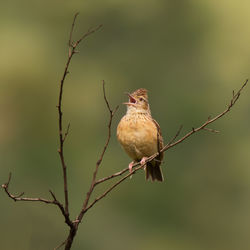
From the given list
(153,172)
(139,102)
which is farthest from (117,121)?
(139,102)

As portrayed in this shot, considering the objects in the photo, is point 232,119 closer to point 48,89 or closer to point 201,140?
point 201,140

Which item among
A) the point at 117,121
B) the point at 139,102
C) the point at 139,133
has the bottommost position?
the point at 139,133

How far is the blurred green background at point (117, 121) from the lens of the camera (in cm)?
2753

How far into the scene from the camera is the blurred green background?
27.5 meters

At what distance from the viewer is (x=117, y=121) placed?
2452cm

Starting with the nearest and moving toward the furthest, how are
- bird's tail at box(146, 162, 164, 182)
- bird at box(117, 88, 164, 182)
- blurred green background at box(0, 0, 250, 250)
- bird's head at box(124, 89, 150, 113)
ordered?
bird at box(117, 88, 164, 182) → bird's head at box(124, 89, 150, 113) → bird's tail at box(146, 162, 164, 182) → blurred green background at box(0, 0, 250, 250)

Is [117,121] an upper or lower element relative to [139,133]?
upper

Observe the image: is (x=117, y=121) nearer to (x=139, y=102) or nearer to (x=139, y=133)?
(x=139, y=102)

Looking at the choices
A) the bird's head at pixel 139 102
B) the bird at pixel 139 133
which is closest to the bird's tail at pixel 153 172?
the bird at pixel 139 133

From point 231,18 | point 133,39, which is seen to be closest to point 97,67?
point 133,39

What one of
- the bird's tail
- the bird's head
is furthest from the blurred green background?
the bird's head

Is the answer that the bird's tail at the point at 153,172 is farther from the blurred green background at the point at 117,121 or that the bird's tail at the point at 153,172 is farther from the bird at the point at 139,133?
the blurred green background at the point at 117,121

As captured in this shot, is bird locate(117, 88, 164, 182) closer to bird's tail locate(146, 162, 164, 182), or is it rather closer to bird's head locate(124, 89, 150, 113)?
bird's head locate(124, 89, 150, 113)

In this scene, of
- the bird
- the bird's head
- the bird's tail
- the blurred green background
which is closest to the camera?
the bird
